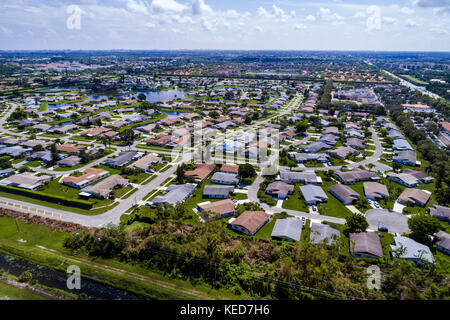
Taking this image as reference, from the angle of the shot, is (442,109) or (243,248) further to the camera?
(442,109)

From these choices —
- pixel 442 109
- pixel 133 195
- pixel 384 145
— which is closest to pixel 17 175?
pixel 133 195

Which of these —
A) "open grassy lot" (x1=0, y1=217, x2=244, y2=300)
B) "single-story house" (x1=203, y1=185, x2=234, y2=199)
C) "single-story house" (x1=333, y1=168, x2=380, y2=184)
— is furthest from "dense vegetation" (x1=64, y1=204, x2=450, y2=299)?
"single-story house" (x1=333, y1=168, x2=380, y2=184)

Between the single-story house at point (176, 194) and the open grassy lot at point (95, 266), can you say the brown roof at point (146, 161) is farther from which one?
the open grassy lot at point (95, 266)

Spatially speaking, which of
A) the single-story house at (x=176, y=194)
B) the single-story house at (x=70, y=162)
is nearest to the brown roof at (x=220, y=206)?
the single-story house at (x=176, y=194)

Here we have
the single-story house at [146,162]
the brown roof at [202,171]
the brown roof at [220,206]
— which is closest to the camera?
the brown roof at [220,206]

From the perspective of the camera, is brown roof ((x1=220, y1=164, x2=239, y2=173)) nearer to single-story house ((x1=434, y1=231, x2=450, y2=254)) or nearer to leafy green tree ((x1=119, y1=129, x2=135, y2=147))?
leafy green tree ((x1=119, y1=129, x2=135, y2=147))

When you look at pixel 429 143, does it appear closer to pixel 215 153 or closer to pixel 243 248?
pixel 215 153
